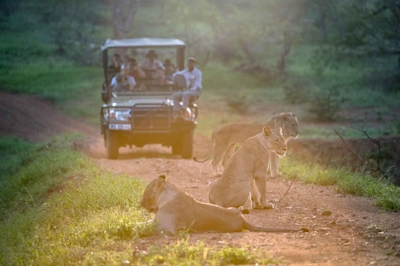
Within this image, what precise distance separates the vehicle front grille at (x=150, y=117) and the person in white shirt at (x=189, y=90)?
0.25 m

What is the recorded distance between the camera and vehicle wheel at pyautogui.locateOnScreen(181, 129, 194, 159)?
13328 mm

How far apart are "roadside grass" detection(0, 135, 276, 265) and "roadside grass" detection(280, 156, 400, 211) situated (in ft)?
8.16

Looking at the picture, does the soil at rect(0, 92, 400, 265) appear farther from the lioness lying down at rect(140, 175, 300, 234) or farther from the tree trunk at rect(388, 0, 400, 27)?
the tree trunk at rect(388, 0, 400, 27)

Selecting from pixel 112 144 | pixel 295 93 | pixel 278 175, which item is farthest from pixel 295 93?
pixel 278 175

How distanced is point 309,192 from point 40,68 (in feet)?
66.7

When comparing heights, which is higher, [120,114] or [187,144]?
[120,114]

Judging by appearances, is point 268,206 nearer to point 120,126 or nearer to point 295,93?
point 120,126

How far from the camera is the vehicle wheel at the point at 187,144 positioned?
13328mm

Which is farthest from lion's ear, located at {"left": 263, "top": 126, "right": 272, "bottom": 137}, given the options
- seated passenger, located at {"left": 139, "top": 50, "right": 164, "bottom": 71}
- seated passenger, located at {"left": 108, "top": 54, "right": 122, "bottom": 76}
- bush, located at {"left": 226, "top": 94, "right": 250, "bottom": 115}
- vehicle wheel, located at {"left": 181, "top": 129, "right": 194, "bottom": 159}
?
bush, located at {"left": 226, "top": 94, "right": 250, "bottom": 115}

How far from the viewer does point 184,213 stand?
605cm

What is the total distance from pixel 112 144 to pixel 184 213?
7.19 m

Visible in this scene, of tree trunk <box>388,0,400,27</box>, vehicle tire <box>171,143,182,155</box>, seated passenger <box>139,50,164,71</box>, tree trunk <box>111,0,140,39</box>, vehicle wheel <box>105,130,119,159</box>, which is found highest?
tree trunk <box>388,0,400,27</box>

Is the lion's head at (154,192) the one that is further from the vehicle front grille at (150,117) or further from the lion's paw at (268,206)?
the vehicle front grille at (150,117)

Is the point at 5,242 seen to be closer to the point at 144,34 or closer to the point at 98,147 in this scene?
the point at 98,147
